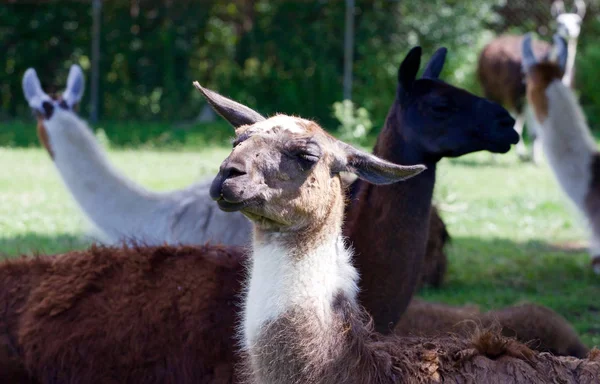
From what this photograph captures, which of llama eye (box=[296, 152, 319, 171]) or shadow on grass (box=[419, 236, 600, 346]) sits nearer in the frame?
llama eye (box=[296, 152, 319, 171])

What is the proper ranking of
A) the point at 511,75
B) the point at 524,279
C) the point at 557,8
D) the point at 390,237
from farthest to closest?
the point at 557,8, the point at 511,75, the point at 524,279, the point at 390,237

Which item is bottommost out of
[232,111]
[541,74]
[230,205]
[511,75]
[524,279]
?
[524,279]

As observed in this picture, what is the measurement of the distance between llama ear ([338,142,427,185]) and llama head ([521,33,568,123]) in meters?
4.47

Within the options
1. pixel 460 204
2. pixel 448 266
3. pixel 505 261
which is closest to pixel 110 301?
pixel 448 266

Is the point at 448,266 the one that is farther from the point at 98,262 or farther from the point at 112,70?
the point at 112,70

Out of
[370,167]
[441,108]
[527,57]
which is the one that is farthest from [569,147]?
[370,167]

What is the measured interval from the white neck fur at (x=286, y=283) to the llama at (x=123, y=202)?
256cm

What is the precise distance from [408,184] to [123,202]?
2.32 meters

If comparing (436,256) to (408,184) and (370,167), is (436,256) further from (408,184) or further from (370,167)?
(370,167)

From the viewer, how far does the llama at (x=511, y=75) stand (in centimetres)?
1300

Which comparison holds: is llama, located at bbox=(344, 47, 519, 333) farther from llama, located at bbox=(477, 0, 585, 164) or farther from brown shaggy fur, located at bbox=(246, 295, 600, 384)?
llama, located at bbox=(477, 0, 585, 164)

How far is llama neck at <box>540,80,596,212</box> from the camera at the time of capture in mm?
6754

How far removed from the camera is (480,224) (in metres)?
8.60

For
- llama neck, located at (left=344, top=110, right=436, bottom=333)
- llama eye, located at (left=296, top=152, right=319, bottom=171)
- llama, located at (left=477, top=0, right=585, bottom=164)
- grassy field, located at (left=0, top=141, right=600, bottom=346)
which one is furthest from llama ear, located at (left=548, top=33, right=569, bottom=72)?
llama eye, located at (left=296, top=152, right=319, bottom=171)
